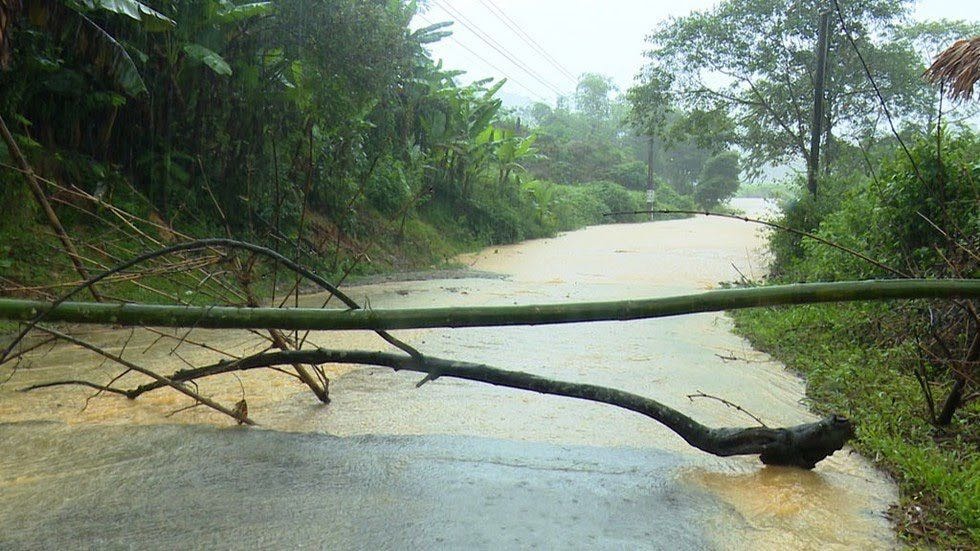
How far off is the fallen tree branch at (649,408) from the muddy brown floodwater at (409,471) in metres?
0.15

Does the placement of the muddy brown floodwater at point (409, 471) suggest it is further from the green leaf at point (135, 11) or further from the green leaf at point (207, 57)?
the green leaf at point (207, 57)

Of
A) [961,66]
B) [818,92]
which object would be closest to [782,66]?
[818,92]

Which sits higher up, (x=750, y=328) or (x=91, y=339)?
(x=750, y=328)

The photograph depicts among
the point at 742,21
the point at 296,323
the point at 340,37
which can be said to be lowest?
the point at 296,323

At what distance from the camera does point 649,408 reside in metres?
3.52

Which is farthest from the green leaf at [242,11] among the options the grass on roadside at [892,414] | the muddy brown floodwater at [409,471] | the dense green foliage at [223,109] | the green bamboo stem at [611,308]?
the green bamboo stem at [611,308]

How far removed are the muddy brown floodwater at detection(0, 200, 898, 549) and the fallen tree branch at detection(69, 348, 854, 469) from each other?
0.48 feet

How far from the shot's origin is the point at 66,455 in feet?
12.5

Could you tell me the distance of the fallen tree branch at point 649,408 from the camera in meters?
3.32

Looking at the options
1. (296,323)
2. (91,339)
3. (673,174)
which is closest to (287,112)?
(91,339)

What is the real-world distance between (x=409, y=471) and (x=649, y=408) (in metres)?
1.23

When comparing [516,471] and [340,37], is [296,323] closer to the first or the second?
[516,471]

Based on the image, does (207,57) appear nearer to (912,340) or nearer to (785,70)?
(912,340)

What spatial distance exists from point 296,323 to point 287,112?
9.85 m
